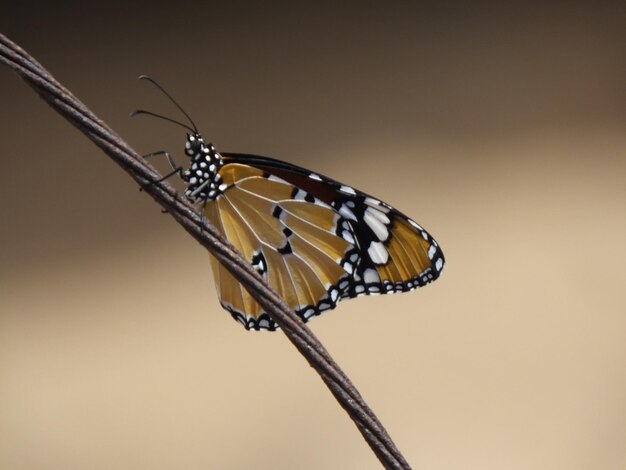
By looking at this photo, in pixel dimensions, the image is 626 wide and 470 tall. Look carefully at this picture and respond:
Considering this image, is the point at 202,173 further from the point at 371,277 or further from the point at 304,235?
the point at 371,277

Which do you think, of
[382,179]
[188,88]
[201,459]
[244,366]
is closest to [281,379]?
[244,366]

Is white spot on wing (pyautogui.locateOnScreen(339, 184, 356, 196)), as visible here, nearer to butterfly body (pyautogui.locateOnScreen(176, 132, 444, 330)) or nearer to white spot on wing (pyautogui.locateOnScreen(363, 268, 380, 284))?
butterfly body (pyautogui.locateOnScreen(176, 132, 444, 330))

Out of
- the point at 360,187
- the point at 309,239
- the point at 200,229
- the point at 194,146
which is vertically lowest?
the point at 200,229

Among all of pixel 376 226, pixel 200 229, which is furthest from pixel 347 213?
pixel 200 229

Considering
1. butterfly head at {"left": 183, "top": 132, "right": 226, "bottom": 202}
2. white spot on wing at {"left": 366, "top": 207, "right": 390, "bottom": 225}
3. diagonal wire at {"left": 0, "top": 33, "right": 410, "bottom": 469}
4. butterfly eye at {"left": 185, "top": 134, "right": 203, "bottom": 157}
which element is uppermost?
butterfly eye at {"left": 185, "top": 134, "right": 203, "bottom": 157}

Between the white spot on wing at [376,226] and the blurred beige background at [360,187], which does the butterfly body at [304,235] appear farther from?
the blurred beige background at [360,187]

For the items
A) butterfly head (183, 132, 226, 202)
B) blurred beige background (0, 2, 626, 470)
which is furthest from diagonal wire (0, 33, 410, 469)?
blurred beige background (0, 2, 626, 470)
